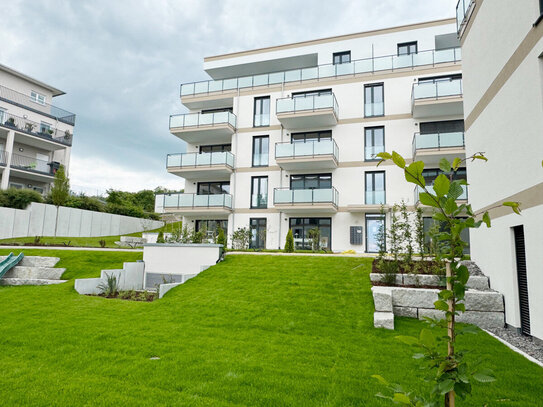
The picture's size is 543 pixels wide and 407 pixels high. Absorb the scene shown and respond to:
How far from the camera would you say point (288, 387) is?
14.1ft

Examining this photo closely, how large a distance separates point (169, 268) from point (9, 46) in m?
29.0

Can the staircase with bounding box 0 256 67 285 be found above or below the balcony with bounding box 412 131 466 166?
below

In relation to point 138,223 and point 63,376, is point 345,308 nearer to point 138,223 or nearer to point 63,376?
point 63,376

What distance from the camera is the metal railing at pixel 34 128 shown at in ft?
94.1

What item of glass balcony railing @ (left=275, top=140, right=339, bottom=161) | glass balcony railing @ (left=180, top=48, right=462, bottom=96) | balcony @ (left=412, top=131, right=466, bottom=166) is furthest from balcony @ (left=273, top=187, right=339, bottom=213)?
glass balcony railing @ (left=180, top=48, right=462, bottom=96)

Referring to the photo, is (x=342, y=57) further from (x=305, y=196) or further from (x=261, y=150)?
(x=305, y=196)

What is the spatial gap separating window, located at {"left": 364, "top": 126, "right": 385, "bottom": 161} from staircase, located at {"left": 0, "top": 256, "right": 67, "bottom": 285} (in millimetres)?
17742

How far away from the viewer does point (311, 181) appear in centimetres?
2309

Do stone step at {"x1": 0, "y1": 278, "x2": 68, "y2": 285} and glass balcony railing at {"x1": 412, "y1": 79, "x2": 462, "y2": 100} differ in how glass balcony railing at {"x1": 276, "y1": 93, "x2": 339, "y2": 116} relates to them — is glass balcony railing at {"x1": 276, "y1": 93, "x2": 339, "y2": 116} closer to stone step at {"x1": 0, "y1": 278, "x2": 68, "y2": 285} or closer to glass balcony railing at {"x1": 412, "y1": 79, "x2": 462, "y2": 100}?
glass balcony railing at {"x1": 412, "y1": 79, "x2": 462, "y2": 100}

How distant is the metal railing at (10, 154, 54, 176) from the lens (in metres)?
29.5

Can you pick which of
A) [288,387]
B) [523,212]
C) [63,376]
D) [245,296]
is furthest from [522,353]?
[63,376]

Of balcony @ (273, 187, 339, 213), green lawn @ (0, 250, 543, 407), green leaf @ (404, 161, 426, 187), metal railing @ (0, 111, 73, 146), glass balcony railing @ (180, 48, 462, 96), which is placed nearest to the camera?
green leaf @ (404, 161, 426, 187)

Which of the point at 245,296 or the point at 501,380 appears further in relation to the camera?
the point at 245,296

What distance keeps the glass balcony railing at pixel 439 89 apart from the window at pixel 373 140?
118 inches
